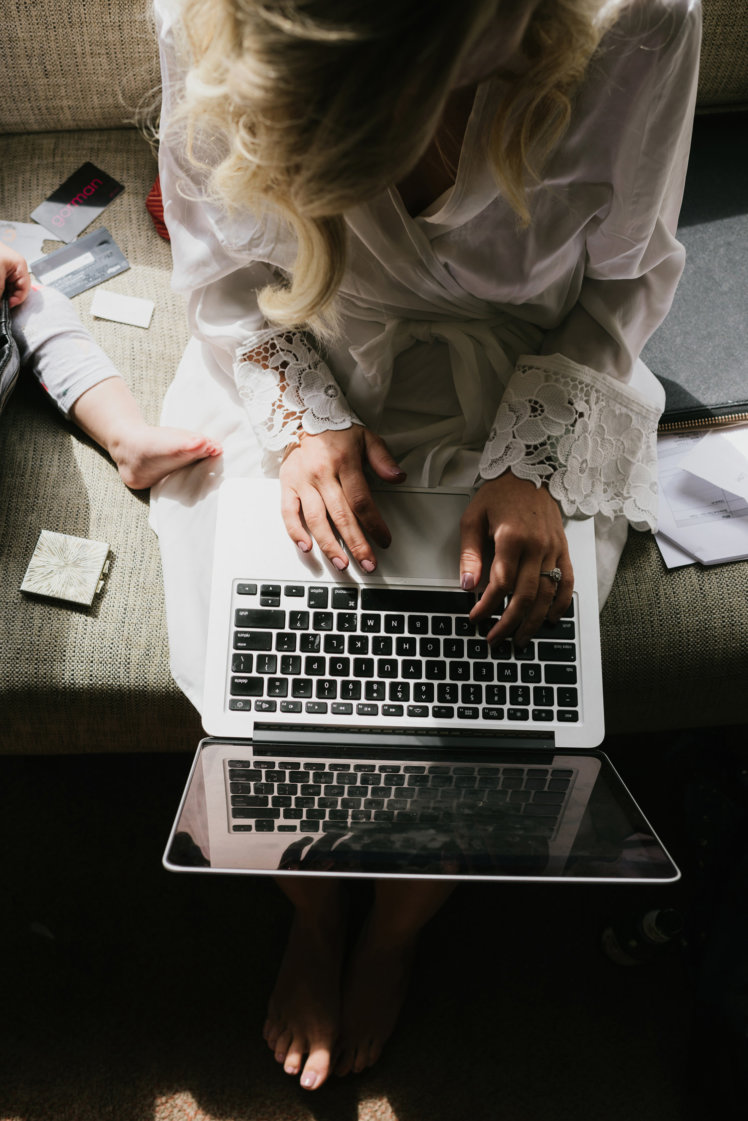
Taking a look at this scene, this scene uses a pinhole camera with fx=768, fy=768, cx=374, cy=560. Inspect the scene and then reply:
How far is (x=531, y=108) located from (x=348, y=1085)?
126 cm

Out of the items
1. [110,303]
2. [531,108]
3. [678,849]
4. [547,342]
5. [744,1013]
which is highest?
[531,108]

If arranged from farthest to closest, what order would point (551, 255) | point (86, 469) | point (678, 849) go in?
1. point (678, 849)
2. point (86, 469)
3. point (551, 255)

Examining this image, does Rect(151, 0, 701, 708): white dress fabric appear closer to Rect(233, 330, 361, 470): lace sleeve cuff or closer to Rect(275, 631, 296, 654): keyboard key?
Rect(233, 330, 361, 470): lace sleeve cuff

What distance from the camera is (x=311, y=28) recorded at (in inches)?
18.4

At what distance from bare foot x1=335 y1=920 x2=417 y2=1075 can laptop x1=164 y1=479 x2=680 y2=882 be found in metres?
0.45

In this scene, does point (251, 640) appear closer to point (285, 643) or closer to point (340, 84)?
point (285, 643)

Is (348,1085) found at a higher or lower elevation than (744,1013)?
lower

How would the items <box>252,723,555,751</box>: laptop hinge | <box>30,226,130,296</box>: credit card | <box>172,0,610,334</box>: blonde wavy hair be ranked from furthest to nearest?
<box>30,226,130,296</box>: credit card
<box>252,723,555,751</box>: laptop hinge
<box>172,0,610,334</box>: blonde wavy hair

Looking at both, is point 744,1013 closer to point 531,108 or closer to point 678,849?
point 678,849

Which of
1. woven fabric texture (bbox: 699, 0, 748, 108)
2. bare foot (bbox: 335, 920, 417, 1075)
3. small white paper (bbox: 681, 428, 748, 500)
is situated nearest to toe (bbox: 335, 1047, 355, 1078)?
bare foot (bbox: 335, 920, 417, 1075)

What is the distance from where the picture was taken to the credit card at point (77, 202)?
1238mm

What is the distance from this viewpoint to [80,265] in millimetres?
1202

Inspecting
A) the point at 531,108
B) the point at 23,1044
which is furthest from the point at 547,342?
the point at 23,1044

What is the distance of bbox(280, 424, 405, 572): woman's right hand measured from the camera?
2.87ft
